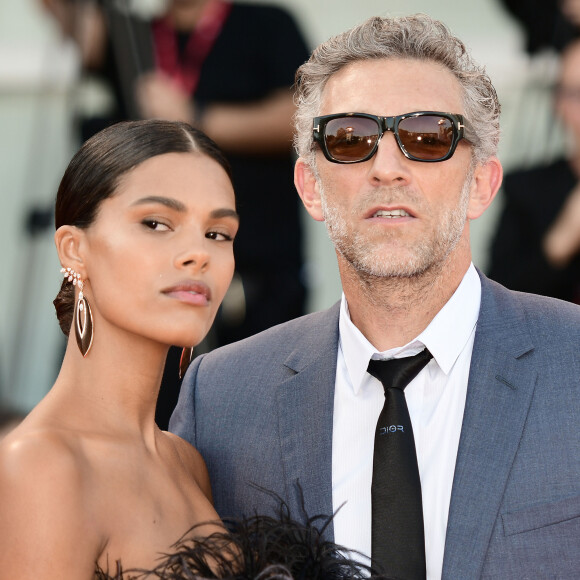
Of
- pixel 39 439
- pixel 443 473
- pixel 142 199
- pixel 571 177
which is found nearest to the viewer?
pixel 39 439

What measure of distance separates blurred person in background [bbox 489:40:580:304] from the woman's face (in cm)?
198

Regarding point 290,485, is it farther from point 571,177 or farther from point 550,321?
point 571,177

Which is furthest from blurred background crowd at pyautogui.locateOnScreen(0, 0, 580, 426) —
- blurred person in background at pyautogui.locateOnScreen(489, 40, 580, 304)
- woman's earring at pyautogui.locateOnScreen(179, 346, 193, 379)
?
woman's earring at pyautogui.locateOnScreen(179, 346, 193, 379)

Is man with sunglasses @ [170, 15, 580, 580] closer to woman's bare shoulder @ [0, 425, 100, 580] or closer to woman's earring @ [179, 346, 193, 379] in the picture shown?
woman's earring @ [179, 346, 193, 379]

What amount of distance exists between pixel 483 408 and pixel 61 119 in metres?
2.70

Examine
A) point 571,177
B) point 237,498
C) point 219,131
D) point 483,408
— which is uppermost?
point 219,131

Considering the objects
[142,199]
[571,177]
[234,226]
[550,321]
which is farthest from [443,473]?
[571,177]

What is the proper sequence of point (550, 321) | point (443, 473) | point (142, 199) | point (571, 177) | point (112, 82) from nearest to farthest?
point (142, 199)
point (443, 473)
point (550, 321)
point (571, 177)
point (112, 82)

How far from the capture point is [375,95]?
2.43 m

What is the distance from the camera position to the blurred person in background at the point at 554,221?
12.3 feet

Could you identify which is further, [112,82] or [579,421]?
[112,82]

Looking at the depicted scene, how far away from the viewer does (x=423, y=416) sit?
2.26 m

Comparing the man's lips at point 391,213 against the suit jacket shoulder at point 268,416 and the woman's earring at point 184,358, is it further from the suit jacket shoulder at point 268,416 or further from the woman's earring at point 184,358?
the woman's earring at point 184,358

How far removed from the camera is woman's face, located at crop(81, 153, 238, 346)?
2.02m
